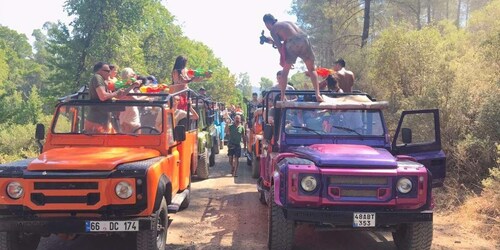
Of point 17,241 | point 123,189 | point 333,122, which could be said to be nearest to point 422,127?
point 333,122

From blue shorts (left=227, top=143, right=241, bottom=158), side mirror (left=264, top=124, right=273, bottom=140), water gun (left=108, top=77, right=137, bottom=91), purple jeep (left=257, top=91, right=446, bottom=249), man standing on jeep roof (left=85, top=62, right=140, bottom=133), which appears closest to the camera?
purple jeep (left=257, top=91, right=446, bottom=249)

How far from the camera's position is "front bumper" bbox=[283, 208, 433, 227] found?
4.74 meters

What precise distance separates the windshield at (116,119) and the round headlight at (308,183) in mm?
2156

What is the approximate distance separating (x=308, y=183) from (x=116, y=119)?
278 cm

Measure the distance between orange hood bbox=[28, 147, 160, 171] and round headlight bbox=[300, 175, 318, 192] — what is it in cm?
190

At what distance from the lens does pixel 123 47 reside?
74.7 feet

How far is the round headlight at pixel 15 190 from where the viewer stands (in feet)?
14.9

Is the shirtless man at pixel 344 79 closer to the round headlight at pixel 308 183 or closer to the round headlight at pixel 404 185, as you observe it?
the round headlight at pixel 404 185

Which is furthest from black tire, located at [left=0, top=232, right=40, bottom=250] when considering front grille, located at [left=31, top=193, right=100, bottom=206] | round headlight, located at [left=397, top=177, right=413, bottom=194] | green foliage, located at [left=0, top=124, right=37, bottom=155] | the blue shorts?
green foliage, located at [left=0, top=124, right=37, bottom=155]

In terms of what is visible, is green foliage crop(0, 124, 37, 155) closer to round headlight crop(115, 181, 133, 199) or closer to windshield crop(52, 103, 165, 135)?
windshield crop(52, 103, 165, 135)

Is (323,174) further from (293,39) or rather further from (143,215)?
(293,39)

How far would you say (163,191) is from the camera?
4984 mm

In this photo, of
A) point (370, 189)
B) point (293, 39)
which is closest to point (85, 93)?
point (293, 39)

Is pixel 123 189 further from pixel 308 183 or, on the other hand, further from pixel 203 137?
pixel 203 137
